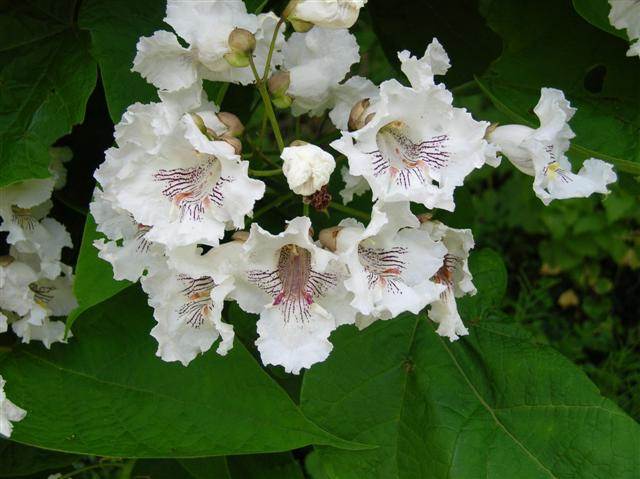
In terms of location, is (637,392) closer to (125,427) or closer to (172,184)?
(125,427)

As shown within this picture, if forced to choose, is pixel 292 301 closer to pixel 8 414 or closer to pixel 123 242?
pixel 123 242

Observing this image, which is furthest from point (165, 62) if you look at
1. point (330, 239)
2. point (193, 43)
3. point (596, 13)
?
point (596, 13)

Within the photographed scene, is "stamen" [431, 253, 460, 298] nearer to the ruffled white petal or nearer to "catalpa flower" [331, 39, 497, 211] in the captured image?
"catalpa flower" [331, 39, 497, 211]

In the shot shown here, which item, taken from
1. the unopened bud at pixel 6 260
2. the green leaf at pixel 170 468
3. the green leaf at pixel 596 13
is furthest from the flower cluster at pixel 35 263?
the green leaf at pixel 596 13

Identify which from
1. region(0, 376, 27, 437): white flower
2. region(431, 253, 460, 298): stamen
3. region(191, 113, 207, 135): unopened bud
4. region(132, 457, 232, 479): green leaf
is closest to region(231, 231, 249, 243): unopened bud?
region(191, 113, 207, 135): unopened bud

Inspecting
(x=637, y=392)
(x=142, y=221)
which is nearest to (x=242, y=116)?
(x=142, y=221)

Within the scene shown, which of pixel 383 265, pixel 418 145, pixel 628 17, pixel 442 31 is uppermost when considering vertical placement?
pixel 442 31
